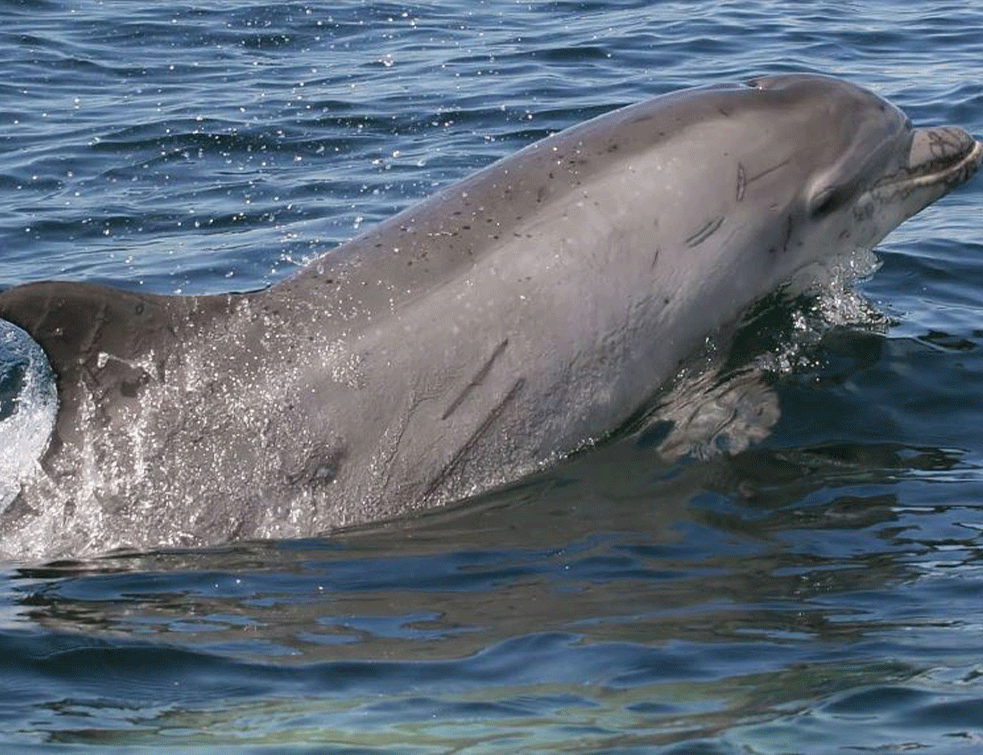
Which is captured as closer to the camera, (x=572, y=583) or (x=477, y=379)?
(x=572, y=583)

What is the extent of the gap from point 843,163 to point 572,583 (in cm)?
381

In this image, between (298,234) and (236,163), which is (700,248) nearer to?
(298,234)

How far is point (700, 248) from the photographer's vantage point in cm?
1105

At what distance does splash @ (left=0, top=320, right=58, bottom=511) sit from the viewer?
10.0 m

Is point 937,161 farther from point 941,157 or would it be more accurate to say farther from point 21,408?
point 21,408

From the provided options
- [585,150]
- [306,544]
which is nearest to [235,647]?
[306,544]

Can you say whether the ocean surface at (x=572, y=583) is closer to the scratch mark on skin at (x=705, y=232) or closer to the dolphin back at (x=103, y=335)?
the dolphin back at (x=103, y=335)

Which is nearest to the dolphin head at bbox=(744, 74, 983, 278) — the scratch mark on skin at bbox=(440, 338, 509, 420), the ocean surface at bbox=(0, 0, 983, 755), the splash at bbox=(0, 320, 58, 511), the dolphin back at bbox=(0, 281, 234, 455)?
the ocean surface at bbox=(0, 0, 983, 755)

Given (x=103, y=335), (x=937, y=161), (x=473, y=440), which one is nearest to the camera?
(x=103, y=335)

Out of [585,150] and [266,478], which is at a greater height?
[585,150]

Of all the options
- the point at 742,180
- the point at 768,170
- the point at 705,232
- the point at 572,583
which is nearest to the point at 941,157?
the point at 768,170

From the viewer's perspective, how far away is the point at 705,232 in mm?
11047

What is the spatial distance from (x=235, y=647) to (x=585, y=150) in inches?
151

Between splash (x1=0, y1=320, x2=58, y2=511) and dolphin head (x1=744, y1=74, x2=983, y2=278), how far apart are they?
4343 millimetres
